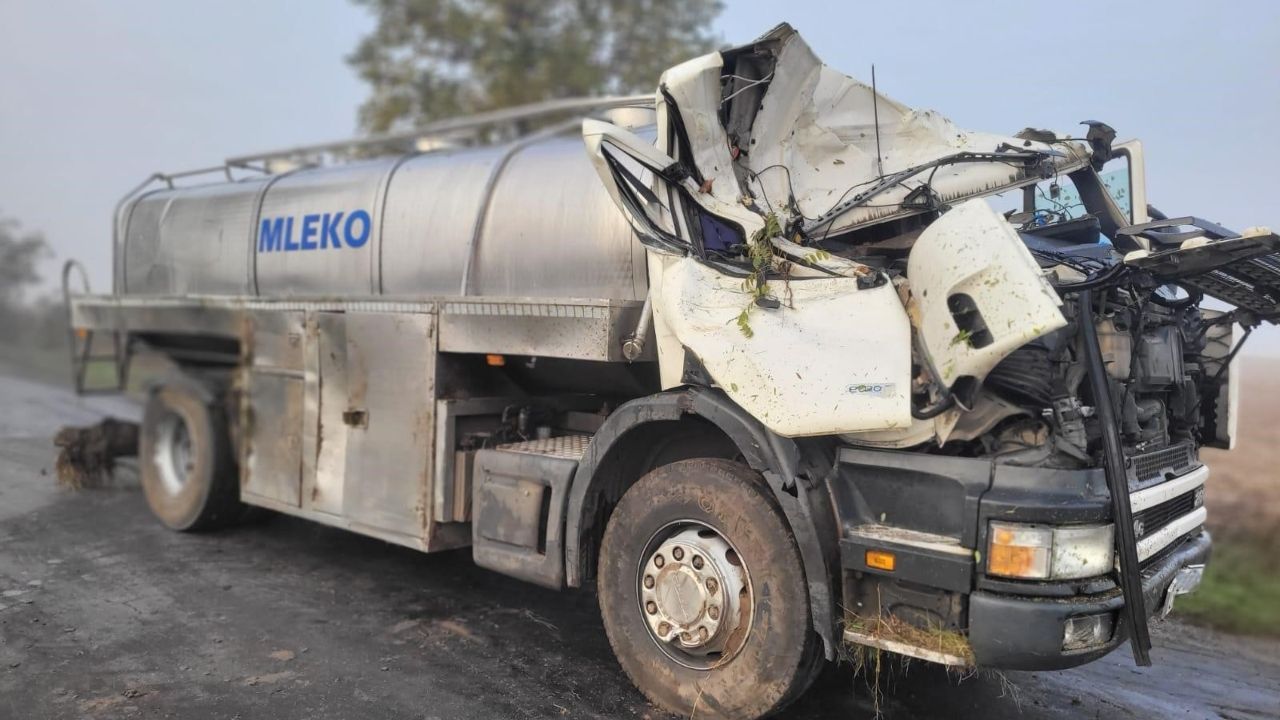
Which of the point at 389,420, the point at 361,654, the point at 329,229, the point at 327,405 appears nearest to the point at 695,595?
the point at 361,654

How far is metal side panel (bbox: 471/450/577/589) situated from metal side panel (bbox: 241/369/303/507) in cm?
186

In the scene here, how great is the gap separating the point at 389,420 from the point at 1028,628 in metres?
3.58

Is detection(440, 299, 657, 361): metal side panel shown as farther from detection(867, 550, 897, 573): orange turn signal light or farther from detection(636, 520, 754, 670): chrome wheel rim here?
detection(867, 550, 897, 573): orange turn signal light

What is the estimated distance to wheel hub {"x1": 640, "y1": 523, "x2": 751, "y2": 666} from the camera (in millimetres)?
3717

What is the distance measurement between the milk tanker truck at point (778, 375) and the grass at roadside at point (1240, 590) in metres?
2.05

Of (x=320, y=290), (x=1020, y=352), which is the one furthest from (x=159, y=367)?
(x=1020, y=352)

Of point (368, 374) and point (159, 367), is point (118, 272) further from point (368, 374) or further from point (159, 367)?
point (368, 374)

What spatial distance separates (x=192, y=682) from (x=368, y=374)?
192 centimetres

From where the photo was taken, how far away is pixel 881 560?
331 cm

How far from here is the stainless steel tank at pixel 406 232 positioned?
4727mm

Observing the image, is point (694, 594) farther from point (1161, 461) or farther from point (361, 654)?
Result: point (1161, 461)

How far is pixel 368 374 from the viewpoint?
17.9ft

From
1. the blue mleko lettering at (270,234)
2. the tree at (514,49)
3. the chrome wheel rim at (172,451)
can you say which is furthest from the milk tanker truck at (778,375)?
the tree at (514,49)

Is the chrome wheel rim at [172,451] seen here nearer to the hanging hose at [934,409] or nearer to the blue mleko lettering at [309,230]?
the blue mleko lettering at [309,230]
